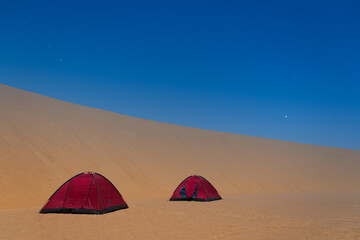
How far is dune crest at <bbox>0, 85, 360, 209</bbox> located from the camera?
A: 18.5 m

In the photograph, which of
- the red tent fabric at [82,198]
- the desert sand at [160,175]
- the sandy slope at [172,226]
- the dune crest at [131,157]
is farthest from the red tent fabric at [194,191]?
the red tent fabric at [82,198]

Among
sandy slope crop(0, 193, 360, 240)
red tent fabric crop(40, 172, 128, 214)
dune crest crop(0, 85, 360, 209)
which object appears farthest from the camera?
dune crest crop(0, 85, 360, 209)

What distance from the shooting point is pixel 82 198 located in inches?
497

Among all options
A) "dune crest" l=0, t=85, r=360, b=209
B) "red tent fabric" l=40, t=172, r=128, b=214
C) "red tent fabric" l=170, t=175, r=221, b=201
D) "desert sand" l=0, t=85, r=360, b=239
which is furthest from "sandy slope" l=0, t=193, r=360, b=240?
"dune crest" l=0, t=85, r=360, b=209

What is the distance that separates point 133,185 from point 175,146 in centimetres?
1500

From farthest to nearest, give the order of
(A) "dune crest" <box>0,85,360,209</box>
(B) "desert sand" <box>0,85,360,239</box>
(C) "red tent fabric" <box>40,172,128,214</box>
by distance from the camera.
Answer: (A) "dune crest" <box>0,85,360,209</box>, (C) "red tent fabric" <box>40,172,128,214</box>, (B) "desert sand" <box>0,85,360,239</box>

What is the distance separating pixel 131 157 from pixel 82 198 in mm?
16073

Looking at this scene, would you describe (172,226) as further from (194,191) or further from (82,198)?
(194,191)

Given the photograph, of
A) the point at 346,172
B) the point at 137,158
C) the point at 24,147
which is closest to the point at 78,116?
the point at 137,158

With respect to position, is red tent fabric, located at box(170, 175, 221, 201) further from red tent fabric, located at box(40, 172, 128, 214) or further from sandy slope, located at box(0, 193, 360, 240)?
red tent fabric, located at box(40, 172, 128, 214)

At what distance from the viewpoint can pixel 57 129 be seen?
87.5 ft

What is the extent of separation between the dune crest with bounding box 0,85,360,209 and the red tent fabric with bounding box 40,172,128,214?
3.40 metres

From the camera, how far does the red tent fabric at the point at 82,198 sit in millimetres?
12422

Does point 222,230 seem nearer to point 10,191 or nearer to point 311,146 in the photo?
point 10,191
